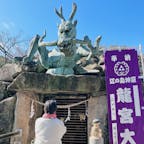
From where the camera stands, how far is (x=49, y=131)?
136 inches

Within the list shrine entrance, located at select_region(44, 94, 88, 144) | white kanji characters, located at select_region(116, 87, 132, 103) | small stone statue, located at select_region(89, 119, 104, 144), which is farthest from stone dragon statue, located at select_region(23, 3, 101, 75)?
small stone statue, located at select_region(89, 119, 104, 144)

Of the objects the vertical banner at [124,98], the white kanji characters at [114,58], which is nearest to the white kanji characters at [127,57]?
the vertical banner at [124,98]

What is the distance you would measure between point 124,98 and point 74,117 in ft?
6.73

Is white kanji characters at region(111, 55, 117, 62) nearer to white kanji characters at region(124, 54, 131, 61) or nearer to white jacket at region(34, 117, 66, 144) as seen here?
white kanji characters at region(124, 54, 131, 61)

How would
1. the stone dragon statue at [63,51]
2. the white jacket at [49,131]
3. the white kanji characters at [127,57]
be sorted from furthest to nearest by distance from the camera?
the stone dragon statue at [63,51], the white kanji characters at [127,57], the white jacket at [49,131]

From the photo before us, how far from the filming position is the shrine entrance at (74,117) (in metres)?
8.18

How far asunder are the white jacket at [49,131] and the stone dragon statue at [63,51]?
510 centimetres

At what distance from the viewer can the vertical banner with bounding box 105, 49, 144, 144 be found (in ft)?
22.1

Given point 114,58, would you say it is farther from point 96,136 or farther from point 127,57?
point 96,136

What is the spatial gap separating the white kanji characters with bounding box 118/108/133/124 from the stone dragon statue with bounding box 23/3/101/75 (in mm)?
2271

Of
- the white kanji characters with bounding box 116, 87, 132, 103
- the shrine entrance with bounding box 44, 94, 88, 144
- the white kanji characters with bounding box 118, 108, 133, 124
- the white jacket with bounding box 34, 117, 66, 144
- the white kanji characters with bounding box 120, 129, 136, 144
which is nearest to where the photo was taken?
the white jacket with bounding box 34, 117, 66, 144

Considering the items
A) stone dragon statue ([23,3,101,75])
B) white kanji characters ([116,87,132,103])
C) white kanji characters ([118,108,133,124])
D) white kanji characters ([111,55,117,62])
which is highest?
stone dragon statue ([23,3,101,75])

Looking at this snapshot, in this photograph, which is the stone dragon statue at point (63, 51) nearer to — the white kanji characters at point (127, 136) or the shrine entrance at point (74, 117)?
the shrine entrance at point (74, 117)

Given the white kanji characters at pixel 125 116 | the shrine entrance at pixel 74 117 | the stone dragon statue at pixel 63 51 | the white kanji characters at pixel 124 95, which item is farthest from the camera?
the stone dragon statue at pixel 63 51
